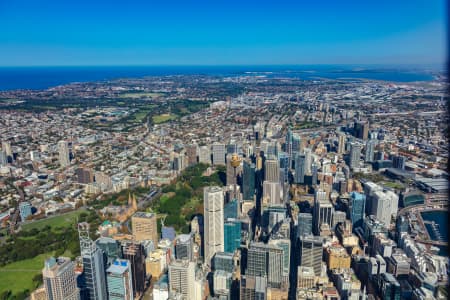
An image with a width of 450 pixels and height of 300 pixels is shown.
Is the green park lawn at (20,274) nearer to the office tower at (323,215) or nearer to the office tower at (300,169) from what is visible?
the office tower at (323,215)

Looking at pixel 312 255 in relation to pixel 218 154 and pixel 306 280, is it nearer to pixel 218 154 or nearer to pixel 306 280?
pixel 306 280

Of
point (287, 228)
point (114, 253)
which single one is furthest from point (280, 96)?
point (114, 253)

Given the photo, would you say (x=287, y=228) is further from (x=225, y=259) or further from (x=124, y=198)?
(x=124, y=198)

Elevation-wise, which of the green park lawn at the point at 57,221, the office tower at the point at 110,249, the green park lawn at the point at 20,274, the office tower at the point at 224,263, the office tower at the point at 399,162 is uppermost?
the office tower at the point at 399,162

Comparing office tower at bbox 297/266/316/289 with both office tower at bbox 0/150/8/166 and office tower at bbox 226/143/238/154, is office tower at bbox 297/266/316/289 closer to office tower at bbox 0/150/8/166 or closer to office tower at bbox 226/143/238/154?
office tower at bbox 226/143/238/154

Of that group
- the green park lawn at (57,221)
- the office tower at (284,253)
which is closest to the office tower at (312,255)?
the office tower at (284,253)

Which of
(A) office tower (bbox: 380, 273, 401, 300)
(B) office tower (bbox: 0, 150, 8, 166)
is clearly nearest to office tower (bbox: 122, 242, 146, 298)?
(A) office tower (bbox: 380, 273, 401, 300)

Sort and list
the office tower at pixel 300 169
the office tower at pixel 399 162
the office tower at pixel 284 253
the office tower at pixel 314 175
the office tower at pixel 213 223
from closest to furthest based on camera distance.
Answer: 1. the office tower at pixel 284 253
2. the office tower at pixel 213 223
3. the office tower at pixel 314 175
4. the office tower at pixel 300 169
5. the office tower at pixel 399 162

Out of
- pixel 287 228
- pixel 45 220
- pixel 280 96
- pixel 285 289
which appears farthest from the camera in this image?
pixel 280 96
